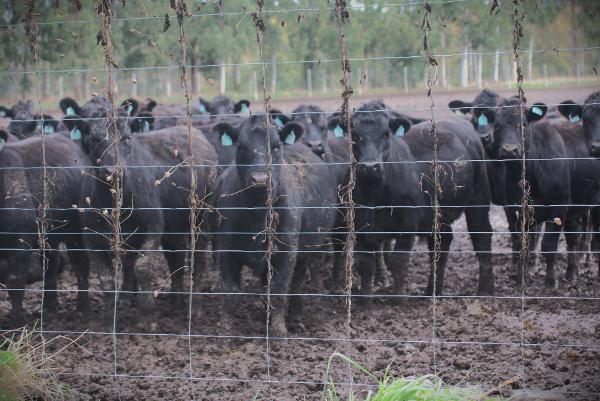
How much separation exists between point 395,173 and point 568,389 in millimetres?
3878

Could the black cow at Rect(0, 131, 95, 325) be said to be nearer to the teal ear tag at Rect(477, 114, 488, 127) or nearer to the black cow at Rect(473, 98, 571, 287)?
the black cow at Rect(473, 98, 571, 287)

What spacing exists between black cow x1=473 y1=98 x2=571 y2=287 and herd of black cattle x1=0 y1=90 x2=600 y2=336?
0.02m

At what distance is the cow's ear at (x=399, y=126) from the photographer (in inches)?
336

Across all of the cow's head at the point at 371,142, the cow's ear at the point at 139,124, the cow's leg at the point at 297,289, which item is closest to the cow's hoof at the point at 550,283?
the cow's head at the point at 371,142

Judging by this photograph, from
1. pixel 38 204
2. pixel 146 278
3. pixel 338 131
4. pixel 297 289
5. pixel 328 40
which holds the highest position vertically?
pixel 328 40

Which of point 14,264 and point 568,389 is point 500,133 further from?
point 14,264

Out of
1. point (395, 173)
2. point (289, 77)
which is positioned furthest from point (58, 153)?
point (289, 77)

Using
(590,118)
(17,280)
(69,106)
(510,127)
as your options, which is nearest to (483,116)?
(510,127)

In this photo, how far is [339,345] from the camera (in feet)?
22.0

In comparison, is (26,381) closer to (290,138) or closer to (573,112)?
(290,138)

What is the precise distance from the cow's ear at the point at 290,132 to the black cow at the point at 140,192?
34.7 inches

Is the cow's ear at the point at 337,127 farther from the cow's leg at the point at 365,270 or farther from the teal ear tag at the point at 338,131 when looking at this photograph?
the cow's leg at the point at 365,270

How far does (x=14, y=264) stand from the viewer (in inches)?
300

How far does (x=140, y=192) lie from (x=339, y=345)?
2.83 m
